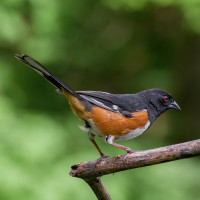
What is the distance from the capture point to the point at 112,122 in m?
3.93

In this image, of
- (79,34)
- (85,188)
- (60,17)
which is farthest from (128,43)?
(85,188)

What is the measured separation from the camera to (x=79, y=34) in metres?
6.88

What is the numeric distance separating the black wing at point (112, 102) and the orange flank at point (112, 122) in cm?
6

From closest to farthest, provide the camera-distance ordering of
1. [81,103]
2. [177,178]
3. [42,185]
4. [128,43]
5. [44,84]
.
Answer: [81,103] → [42,185] → [177,178] → [44,84] → [128,43]

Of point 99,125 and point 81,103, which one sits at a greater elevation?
point 81,103

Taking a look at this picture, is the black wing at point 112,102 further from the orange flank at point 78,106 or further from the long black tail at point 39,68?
the long black tail at point 39,68

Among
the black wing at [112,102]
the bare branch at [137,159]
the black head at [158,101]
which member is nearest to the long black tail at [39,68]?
the black wing at [112,102]

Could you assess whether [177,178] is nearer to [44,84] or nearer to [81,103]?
[81,103]

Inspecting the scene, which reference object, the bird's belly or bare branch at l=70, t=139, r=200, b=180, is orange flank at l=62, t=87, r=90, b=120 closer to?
the bird's belly

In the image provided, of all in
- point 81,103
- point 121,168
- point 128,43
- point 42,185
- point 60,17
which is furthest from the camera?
point 128,43

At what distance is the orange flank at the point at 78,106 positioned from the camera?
3.85m

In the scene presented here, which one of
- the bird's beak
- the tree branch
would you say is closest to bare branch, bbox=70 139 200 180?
the tree branch

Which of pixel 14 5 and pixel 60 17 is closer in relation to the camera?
pixel 14 5

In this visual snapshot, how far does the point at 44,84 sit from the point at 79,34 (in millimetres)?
1121
